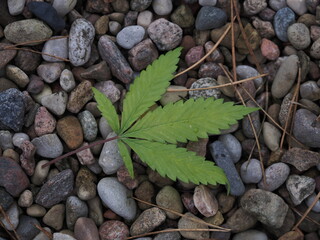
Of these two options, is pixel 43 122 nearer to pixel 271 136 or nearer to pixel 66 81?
pixel 66 81

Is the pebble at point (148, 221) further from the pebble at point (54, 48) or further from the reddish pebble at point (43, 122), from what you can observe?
the pebble at point (54, 48)

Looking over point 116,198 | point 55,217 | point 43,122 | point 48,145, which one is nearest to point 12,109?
point 43,122

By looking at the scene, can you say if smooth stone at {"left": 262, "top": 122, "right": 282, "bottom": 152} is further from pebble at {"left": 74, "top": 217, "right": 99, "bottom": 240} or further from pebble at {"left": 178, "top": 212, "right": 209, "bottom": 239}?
pebble at {"left": 74, "top": 217, "right": 99, "bottom": 240}

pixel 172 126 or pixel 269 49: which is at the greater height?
pixel 269 49

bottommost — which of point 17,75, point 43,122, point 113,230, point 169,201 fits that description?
point 113,230

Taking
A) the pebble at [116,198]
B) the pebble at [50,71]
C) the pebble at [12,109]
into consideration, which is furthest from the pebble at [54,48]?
the pebble at [116,198]

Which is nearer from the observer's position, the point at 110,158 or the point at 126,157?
the point at 126,157

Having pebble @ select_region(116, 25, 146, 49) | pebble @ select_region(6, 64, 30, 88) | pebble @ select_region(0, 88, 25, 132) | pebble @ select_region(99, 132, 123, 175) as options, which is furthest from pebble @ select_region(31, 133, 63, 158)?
pebble @ select_region(116, 25, 146, 49)
